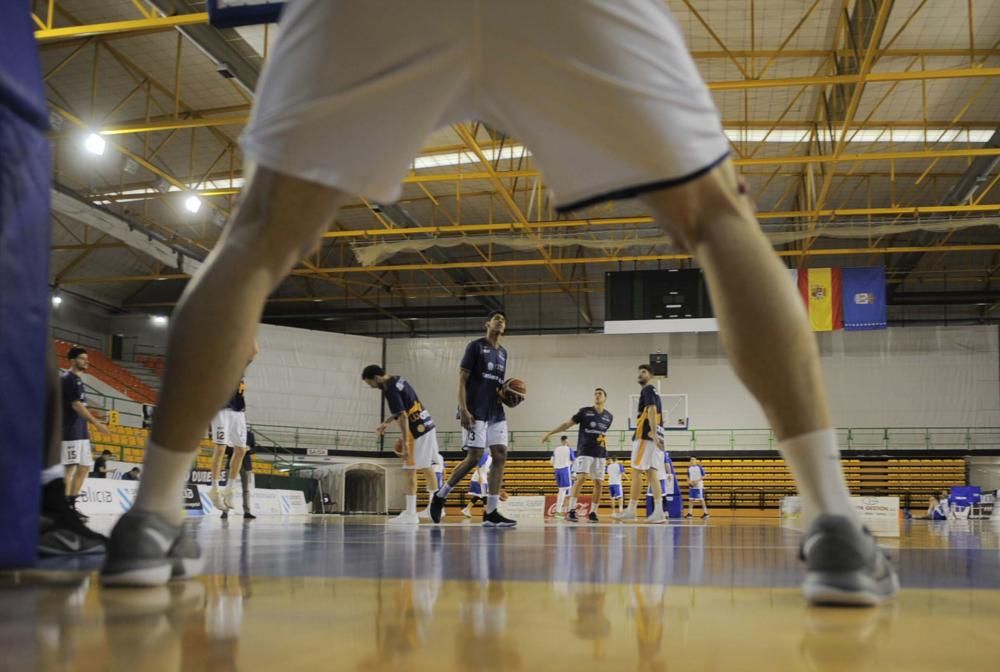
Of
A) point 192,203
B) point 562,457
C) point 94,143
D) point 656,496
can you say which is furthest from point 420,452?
point 192,203

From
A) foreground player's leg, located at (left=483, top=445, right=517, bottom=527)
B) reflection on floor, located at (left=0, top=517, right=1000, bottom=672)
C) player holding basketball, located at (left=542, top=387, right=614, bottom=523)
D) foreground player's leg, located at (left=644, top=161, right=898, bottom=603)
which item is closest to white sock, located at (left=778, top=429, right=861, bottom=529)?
foreground player's leg, located at (left=644, top=161, right=898, bottom=603)

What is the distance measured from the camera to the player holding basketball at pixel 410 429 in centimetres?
959

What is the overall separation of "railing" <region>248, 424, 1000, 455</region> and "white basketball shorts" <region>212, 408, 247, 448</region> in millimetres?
16148

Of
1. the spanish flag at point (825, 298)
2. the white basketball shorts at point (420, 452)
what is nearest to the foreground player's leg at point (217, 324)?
the white basketball shorts at point (420, 452)

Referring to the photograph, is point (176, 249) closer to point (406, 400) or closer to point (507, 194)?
point (507, 194)

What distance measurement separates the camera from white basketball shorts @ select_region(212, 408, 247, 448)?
34.2 ft

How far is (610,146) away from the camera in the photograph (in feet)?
4.43

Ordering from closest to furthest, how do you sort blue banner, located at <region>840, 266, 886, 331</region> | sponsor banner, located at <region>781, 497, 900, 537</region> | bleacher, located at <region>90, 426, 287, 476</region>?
sponsor banner, located at <region>781, 497, 900, 537</region>, bleacher, located at <region>90, 426, 287, 476</region>, blue banner, located at <region>840, 266, 886, 331</region>

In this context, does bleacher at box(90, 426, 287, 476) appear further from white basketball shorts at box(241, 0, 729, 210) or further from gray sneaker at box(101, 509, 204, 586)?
white basketball shorts at box(241, 0, 729, 210)

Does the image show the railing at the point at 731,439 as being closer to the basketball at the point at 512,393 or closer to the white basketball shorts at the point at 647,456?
the white basketball shorts at the point at 647,456

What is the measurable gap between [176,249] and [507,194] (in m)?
7.48

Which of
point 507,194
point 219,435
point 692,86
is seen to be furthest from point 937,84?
point 692,86

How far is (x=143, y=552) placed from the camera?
Result: 1.39 m

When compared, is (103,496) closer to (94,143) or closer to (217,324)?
(94,143)
